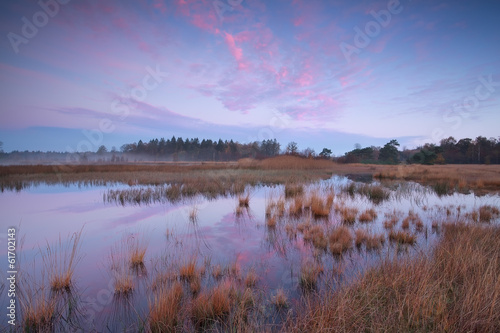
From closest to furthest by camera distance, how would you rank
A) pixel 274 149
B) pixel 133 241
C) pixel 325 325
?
pixel 325 325 → pixel 133 241 → pixel 274 149

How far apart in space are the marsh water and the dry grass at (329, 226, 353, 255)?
191 millimetres

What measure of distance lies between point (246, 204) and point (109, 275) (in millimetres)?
7117

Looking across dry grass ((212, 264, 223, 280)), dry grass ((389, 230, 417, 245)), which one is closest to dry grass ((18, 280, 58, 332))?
dry grass ((212, 264, 223, 280))

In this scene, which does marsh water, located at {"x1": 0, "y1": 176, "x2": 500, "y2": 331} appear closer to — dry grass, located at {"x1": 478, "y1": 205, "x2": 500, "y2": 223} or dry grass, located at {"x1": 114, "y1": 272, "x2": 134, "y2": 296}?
dry grass, located at {"x1": 114, "y1": 272, "x2": 134, "y2": 296}

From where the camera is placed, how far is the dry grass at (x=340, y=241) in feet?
17.1

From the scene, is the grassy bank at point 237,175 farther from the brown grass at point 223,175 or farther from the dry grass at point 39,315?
the dry grass at point 39,315

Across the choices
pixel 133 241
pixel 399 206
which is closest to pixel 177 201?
pixel 133 241

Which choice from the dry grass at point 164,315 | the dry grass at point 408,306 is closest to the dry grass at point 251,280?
the dry grass at point 408,306

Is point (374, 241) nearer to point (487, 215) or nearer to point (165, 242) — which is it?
point (165, 242)

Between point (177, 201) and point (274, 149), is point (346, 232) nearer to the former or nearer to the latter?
point (177, 201)

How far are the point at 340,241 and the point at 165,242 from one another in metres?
4.66

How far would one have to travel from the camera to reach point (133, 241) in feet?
19.6

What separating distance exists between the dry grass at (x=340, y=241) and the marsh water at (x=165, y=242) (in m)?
0.19

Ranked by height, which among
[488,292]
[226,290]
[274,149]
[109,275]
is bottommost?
[109,275]
